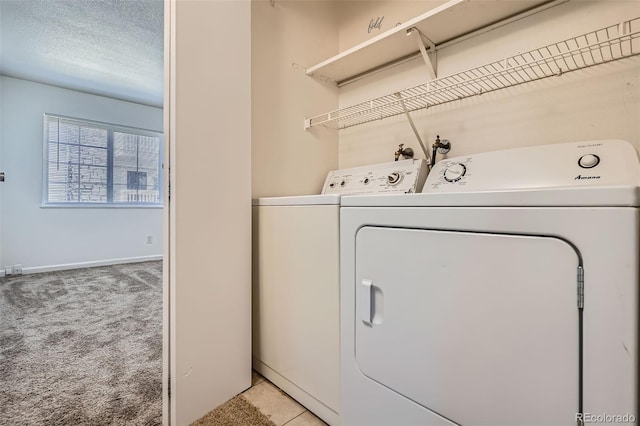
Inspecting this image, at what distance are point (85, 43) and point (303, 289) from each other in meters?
3.35

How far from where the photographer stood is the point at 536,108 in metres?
1.23

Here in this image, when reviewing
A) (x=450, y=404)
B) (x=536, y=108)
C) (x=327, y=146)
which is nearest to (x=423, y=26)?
(x=536, y=108)

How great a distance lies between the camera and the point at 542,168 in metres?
1.08

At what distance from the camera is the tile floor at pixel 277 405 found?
1138mm

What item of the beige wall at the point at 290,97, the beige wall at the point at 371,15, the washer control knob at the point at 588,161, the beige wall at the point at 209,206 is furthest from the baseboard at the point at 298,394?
the beige wall at the point at 371,15

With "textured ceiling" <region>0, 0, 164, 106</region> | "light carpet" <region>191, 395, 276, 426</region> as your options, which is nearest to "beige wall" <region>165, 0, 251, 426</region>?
"light carpet" <region>191, 395, 276, 426</region>

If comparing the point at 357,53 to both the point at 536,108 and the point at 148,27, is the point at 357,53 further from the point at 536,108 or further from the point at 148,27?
the point at 148,27

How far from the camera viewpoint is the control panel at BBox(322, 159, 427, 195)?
1408mm

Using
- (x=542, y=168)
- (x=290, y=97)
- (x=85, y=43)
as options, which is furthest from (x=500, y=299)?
(x=85, y=43)

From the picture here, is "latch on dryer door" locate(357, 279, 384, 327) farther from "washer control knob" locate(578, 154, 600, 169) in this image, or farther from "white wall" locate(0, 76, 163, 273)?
"white wall" locate(0, 76, 163, 273)

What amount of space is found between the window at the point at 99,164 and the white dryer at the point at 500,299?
4.49 metres

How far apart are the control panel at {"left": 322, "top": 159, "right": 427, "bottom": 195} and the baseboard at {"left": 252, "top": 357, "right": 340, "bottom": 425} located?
3.21 feet

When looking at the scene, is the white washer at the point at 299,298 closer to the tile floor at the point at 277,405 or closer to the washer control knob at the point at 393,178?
the tile floor at the point at 277,405

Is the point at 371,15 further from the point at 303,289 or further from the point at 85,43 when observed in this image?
the point at 85,43
